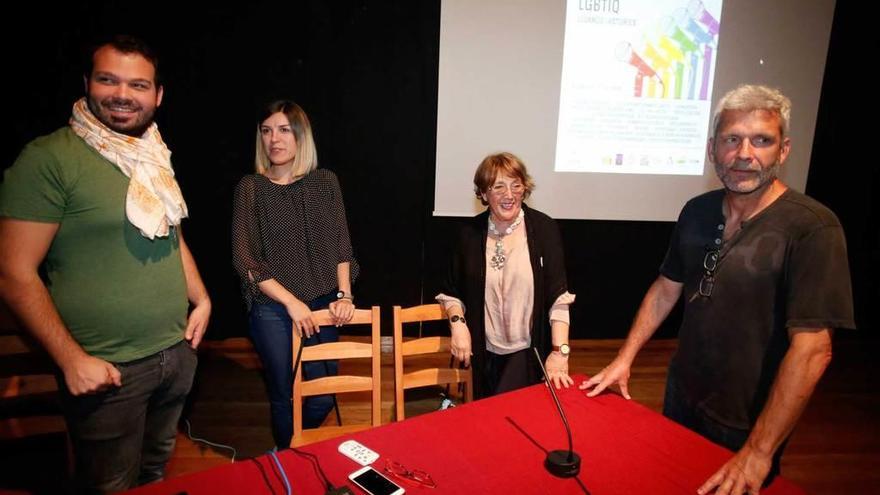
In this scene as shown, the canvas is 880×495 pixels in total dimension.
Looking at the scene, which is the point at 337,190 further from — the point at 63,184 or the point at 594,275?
the point at 594,275

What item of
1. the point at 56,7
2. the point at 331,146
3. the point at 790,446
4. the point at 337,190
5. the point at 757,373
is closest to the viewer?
the point at 757,373

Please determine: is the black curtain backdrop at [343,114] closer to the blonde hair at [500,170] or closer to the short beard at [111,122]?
the blonde hair at [500,170]

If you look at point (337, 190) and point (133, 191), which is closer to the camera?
point (133, 191)

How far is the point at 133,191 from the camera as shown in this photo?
1467 mm

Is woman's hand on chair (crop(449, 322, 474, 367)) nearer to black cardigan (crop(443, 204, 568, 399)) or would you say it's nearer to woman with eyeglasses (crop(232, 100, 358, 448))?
black cardigan (crop(443, 204, 568, 399))

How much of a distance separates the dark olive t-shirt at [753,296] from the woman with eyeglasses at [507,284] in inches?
21.0

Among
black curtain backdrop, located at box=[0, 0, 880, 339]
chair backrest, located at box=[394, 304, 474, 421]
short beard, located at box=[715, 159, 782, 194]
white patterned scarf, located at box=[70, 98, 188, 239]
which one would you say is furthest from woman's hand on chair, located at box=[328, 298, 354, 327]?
black curtain backdrop, located at box=[0, 0, 880, 339]

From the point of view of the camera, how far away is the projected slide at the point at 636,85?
11.3 ft

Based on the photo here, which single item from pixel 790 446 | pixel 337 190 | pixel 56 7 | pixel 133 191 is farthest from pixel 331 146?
pixel 790 446

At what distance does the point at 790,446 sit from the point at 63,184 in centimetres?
362

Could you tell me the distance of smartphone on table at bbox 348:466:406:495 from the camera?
114 cm

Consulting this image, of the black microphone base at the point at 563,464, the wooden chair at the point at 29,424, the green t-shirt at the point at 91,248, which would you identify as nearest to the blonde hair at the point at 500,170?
the black microphone base at the point at 563,464

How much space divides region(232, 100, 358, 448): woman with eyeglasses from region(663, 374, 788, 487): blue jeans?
1291 mm

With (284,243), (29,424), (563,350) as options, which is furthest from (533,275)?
(29,424)
